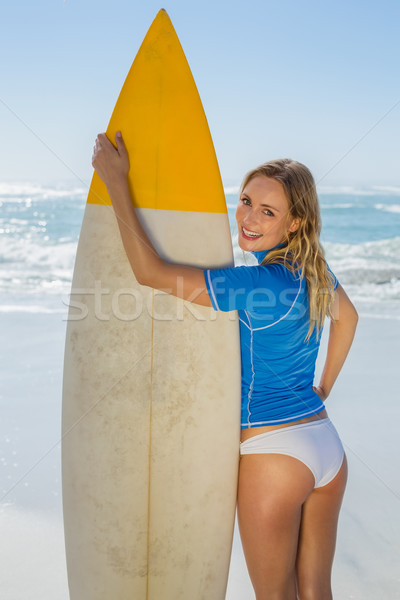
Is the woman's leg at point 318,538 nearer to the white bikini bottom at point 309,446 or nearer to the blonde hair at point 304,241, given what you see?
the white bikini bottom at point 309,446

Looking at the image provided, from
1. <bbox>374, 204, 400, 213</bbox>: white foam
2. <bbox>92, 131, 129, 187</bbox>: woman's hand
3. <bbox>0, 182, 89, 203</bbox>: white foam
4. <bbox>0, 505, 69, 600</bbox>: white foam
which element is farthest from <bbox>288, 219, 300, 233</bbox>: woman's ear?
<bbox>0, 182, 89, 203</bbox>: white foam

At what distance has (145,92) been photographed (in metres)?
1.79

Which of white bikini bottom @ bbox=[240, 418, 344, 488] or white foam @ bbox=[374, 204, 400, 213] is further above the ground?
white foam @ bbox=[374, 204, 400, 213]

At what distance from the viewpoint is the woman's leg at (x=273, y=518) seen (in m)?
1.49

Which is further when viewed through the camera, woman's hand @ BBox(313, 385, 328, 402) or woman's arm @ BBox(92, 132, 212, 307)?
woman's hand @ BBox(313, 385, 328, 402)

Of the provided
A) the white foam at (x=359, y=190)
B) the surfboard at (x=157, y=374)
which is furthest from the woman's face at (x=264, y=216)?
the white foam at (x=359, y=190)

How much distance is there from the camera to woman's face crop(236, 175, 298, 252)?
1591 mm

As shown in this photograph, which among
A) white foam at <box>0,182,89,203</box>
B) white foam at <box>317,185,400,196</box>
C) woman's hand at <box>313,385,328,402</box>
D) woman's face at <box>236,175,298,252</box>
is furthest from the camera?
white foam at <box>317,185,400,196</box>

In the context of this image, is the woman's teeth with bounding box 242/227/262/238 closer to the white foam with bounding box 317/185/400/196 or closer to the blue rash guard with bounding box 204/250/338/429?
the blue rash guard with bounding box 204/250/338/429

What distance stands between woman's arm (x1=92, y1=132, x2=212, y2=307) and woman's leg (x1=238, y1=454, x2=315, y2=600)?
48cm

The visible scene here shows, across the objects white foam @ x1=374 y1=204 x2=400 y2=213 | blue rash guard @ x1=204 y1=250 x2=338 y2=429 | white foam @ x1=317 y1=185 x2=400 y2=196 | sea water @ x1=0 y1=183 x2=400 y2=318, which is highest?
white foam @ x1=317 y1=185 x2=400 y2=196

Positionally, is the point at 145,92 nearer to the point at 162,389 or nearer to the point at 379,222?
the point at 162,389

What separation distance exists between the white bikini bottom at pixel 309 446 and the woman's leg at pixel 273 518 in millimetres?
18

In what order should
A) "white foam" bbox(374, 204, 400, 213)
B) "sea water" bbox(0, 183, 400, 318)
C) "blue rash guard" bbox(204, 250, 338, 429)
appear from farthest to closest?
"white foam" bbox(374, 204, 400, 213)
"sea water" bbox(0, 183, 400, 318)
"blue rash guard" bbox(204, 250, 338, 429)
